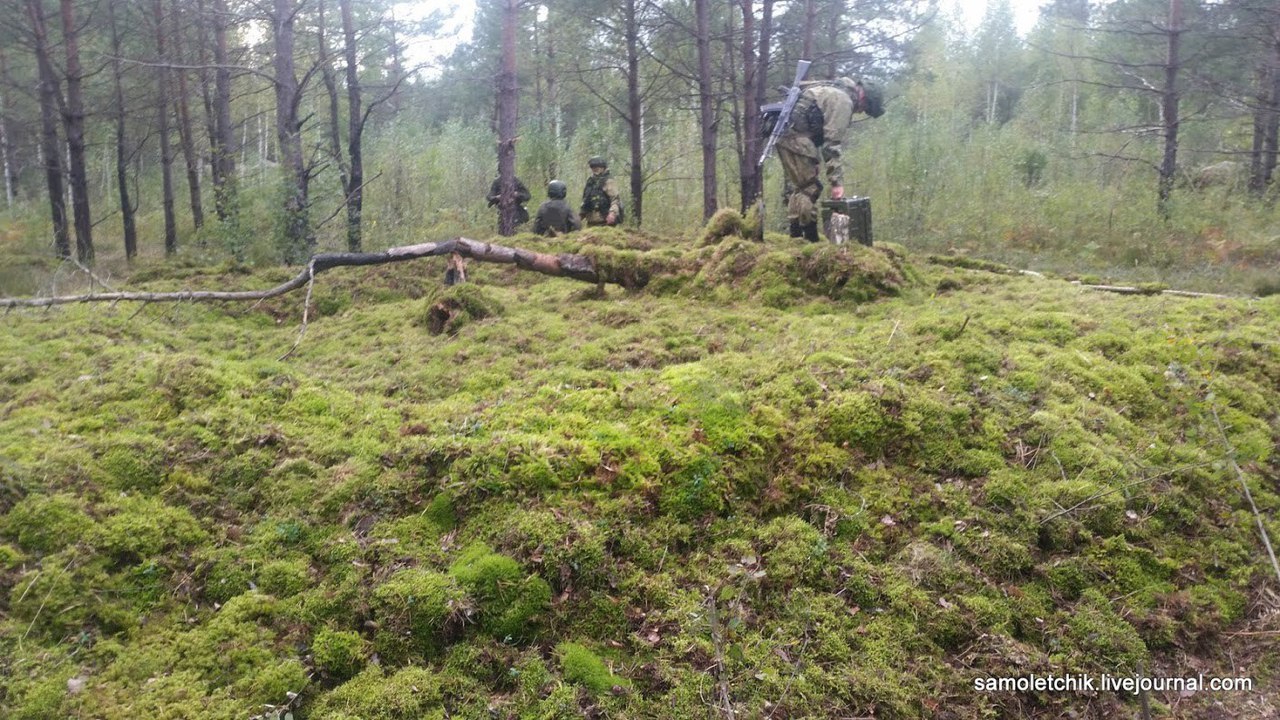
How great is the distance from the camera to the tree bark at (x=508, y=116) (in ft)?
37.7

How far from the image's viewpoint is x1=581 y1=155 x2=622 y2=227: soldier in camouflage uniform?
1252 centimetres

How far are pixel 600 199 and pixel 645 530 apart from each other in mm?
9957

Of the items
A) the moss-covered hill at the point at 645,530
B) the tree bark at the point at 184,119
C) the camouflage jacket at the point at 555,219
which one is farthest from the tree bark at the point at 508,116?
the moss-covered hill at the point at 645,530

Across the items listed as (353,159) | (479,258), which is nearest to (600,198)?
(353,159)

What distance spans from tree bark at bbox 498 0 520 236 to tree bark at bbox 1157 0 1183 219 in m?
10.1

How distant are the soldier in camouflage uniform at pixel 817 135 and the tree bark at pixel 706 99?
3138mm

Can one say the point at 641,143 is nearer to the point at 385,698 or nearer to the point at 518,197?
the point at 518,197

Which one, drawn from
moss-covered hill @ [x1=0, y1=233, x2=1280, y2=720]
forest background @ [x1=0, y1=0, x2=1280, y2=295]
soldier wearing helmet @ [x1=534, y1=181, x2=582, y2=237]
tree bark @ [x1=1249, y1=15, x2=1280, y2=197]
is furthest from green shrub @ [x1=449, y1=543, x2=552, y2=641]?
tree bark @ [x1=1249, y1=15, x2=1280, y2=197]

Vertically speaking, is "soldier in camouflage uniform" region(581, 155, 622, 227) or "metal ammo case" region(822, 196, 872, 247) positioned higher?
"soldier in camouflage uniform" region(581, 155, 622, 227)

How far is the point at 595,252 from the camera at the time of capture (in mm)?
7699

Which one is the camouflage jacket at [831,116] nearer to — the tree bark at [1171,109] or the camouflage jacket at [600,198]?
the camouflage jacket at [600,198]

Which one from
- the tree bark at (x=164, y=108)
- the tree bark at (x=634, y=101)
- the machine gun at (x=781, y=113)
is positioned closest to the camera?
the machine gun at (x=781, y=113)

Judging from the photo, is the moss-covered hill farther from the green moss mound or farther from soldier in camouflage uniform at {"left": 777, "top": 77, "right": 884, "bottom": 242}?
soldier in camouflage uniform at {"left": 777, "top": 77, "right": 884, "bottom": 242}

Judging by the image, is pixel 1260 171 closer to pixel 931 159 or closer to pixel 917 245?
pixel 931 159
